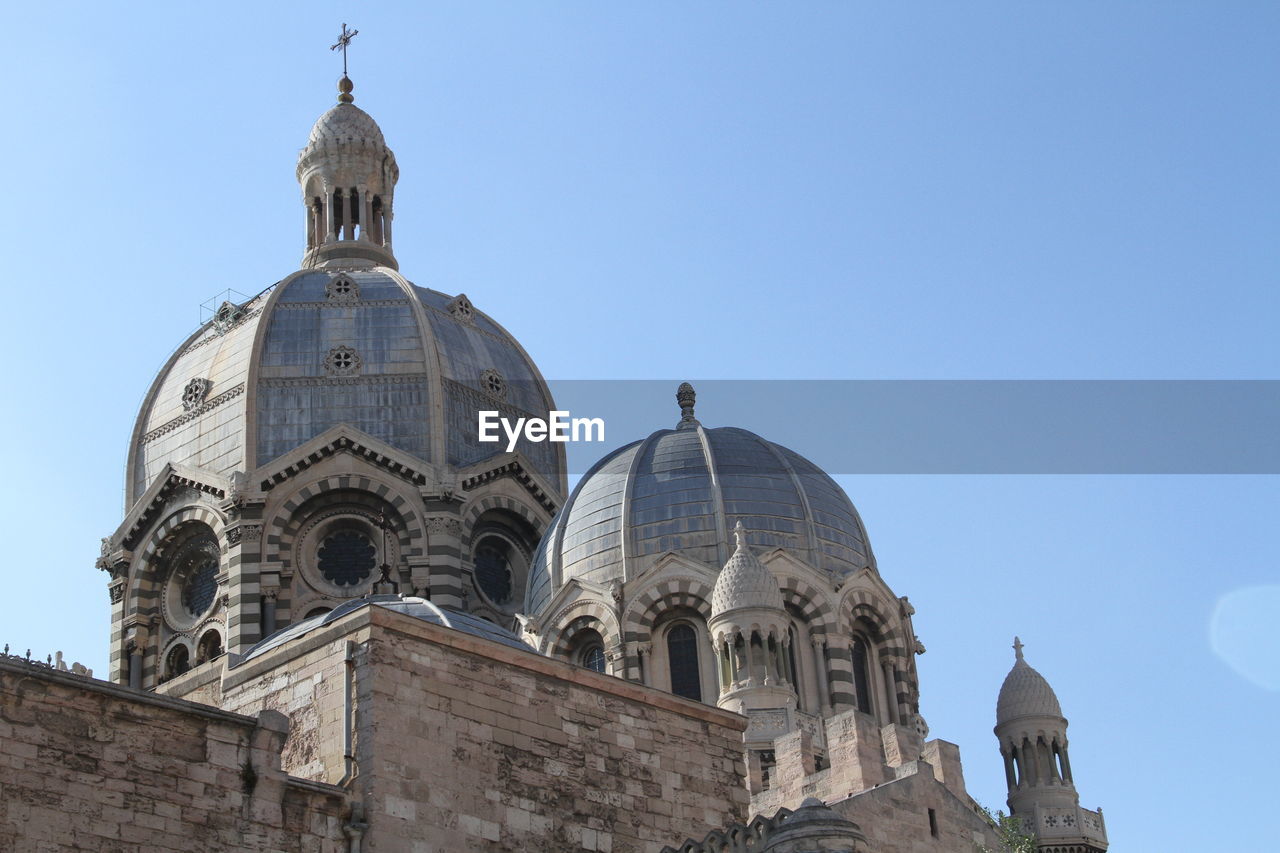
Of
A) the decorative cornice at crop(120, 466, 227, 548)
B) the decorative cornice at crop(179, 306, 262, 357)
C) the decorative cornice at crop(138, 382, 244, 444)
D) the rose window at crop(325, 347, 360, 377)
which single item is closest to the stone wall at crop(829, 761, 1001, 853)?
the rose window at crop(325, 347, 360, 377)

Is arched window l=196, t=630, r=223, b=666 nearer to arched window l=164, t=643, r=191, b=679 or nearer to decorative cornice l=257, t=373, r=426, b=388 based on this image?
arched window l=164, t=643, r=191, b=679

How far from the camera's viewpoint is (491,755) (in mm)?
22812

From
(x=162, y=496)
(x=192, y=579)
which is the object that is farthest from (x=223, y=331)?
(x=192, y=579)

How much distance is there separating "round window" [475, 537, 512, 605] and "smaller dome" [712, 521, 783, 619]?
8.30 metres

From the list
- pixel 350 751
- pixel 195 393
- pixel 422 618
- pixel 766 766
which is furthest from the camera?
pixel 195 393

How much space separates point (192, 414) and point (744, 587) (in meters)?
14.9

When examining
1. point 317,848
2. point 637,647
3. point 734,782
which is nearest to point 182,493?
point 637,647

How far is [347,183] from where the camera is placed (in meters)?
53.3

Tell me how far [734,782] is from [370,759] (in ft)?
18.4

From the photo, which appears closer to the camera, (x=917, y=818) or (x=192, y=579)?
(x=917, y=818)

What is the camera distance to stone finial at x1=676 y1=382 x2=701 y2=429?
43.9 meters

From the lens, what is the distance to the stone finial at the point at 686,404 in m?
43.9

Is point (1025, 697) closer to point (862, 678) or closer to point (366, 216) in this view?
point (862, 678)

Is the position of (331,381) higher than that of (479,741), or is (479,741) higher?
(331,381)
